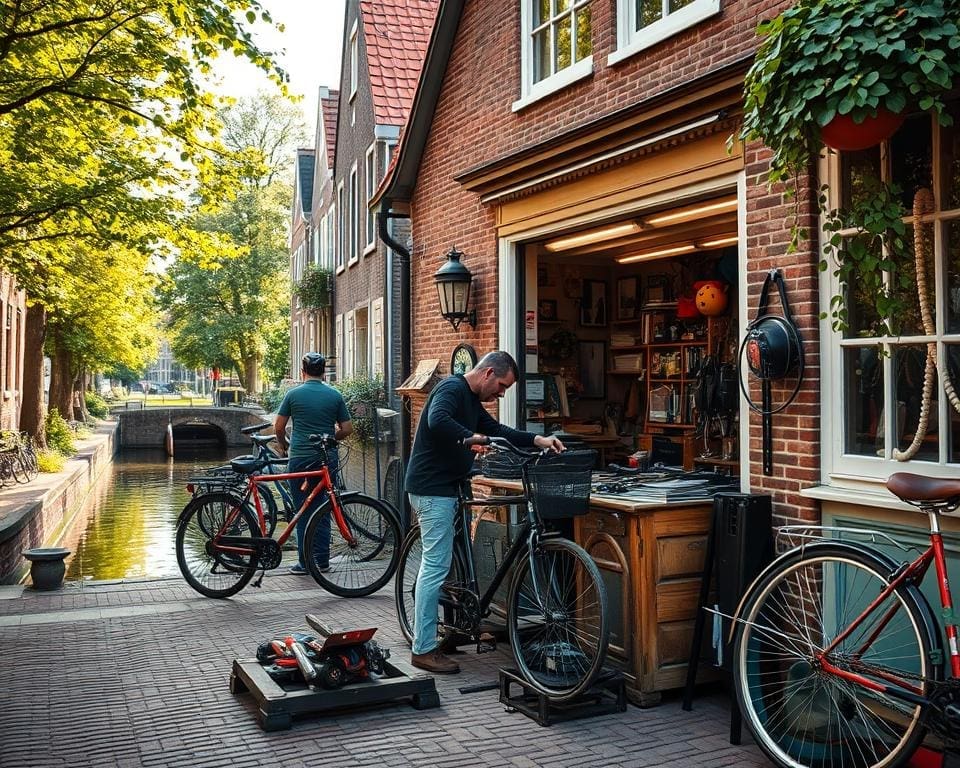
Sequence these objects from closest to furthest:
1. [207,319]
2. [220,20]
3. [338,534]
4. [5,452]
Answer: [338,534] → [220,20] → [5,452] → [207,319]

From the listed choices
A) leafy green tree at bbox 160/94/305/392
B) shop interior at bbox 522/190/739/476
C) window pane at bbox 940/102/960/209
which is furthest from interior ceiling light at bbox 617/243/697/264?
leafy green tree at bbox 160/94/305/392

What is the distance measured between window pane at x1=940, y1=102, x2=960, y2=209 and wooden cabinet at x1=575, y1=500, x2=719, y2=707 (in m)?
2.00

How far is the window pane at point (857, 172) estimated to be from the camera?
4.85m

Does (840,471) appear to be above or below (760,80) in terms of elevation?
below

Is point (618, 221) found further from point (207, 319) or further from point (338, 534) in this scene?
point (207, 319)

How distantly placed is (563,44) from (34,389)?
1834 centimetres

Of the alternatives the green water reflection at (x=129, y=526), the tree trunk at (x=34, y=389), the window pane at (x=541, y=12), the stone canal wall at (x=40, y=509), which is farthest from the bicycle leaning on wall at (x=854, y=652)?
the tree trunk at (x=34, y=389)

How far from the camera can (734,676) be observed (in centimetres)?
459

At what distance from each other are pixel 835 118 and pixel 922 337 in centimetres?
112

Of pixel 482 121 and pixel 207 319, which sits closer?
pixel 482 121

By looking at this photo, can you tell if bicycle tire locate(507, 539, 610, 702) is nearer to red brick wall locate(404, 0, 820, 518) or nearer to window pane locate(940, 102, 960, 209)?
red brick wall locate(404, 0, 820, 518)

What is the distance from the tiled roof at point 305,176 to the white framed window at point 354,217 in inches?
533

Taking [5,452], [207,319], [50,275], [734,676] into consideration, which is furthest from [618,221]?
[207,319]

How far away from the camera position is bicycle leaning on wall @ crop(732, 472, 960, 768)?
12.2 feet
